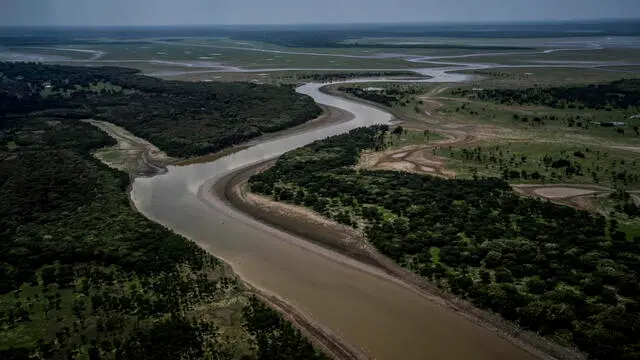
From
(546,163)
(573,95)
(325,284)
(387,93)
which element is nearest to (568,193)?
(546,163)

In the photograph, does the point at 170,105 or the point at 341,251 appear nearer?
the point at 341,251

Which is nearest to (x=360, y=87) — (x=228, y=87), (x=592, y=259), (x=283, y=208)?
(x=228, y=87)

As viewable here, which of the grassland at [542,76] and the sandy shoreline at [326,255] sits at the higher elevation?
the grassland at [542,76]

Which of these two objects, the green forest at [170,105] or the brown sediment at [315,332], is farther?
the green forest at [170,105]

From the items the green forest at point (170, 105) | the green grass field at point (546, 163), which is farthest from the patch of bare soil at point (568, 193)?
the green forest at point (170, 105)

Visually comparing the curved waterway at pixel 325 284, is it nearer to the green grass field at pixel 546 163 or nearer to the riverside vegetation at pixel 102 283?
the riverside vegetation at pixel 102 283

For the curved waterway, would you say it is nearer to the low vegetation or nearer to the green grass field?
the green grass field

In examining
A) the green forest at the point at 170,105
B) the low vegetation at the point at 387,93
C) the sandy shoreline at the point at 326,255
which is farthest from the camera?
the low vegetation at the point at 387,93

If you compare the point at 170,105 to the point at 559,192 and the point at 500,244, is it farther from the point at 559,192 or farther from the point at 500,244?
the point at 500,244
